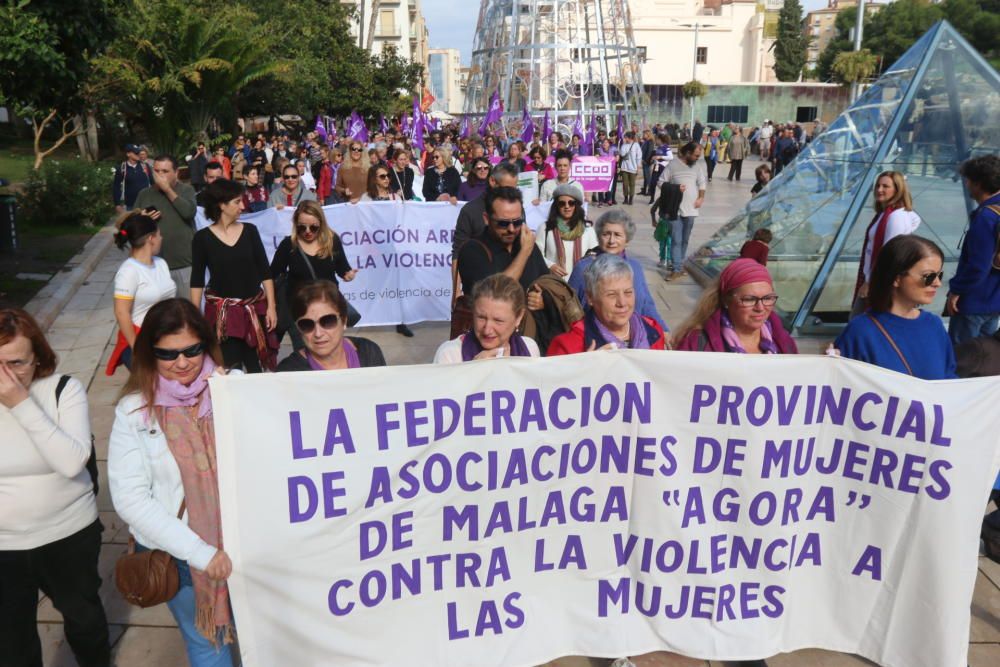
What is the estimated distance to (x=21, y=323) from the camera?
2650 mm

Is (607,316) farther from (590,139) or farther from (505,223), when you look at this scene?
(590,139)

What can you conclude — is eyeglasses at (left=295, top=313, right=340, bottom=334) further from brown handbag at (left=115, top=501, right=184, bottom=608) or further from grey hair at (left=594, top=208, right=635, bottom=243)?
grey hair at (left=594, top=208, right=635, bottom=243)

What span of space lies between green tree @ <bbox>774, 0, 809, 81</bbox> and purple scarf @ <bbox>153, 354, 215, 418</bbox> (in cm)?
9381

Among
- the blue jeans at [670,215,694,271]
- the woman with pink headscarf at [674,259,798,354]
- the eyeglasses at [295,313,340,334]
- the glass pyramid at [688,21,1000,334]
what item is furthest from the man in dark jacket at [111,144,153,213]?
the woman with pink headscarf at [674,259,798,354]

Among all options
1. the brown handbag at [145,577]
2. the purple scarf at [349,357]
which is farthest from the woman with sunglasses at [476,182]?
the brown handbag at [145,577]

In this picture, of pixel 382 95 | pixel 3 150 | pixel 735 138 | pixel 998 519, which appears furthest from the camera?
pixel 382 95

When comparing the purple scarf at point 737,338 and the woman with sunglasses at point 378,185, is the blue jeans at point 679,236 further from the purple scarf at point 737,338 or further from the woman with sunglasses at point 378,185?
the purple scarf at point 737,338

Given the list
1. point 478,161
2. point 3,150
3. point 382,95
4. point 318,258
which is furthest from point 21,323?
point 382,95

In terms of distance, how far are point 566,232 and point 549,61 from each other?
38.7 metres

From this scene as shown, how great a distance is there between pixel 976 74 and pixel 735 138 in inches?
685

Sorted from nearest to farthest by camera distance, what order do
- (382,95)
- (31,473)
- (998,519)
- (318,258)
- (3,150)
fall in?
1. (31,473)
2. (998,519)
3. (318,258)
4. (3,150)
5. (382,95)

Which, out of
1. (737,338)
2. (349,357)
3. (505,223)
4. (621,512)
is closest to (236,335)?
(505,223)

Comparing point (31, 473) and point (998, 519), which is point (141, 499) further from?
point (998, 519)

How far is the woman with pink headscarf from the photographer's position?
3.32 metres
